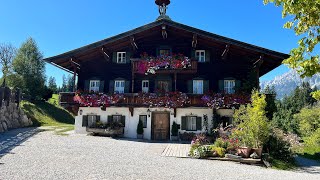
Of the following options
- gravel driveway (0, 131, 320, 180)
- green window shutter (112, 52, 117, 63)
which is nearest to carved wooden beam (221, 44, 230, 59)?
green window shutter (112, 52, 117, 63)

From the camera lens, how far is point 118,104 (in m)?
23.8

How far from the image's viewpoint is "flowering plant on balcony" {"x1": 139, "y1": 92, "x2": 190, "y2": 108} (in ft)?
76.0

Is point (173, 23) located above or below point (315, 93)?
above

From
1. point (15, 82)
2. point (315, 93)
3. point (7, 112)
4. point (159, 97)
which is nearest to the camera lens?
point (315, 93)

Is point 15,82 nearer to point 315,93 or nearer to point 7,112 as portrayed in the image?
point 7,112

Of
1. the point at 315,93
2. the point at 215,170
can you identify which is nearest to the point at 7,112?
the point at 215,170

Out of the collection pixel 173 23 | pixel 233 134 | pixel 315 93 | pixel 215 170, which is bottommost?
pixel 215 170

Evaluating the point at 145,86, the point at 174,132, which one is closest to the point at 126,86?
the point at 145,86

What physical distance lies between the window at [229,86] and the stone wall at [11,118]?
18536mm

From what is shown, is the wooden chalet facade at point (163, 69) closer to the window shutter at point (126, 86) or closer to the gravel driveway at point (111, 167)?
the window shutter at point (126, 86)

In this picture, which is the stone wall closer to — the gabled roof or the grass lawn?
the grass lawn

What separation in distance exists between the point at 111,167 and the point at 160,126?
43.2ft

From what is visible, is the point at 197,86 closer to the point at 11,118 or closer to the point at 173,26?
the point at 173,26

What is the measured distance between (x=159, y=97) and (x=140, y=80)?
11.5 feet
